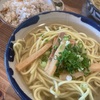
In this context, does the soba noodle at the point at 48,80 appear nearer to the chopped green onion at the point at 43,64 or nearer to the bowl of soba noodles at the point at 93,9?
the chopped green onion at the point at 43,64

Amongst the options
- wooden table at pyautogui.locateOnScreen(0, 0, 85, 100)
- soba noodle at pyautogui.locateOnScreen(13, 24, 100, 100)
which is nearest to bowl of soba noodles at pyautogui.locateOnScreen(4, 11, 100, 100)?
soba noodle at pyautogui.locateOnScreen(13, 24, 100, 100)

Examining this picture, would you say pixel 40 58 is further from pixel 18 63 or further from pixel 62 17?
pixel 62 17

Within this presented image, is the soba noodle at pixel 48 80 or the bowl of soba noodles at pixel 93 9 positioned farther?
the bowl of soba noodles at pixel 93 9

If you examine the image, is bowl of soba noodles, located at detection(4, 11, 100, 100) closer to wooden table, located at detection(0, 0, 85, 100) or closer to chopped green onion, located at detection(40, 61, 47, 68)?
chopped green onion, located at detection(40, 61, 47, 68)

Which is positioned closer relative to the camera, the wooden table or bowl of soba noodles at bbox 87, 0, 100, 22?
the wooden table

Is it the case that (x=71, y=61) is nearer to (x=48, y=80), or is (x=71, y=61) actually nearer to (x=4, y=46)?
(x=48, y=80)

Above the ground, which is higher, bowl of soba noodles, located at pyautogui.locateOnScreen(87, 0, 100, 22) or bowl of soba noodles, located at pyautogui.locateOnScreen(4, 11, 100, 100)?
bowl of soba noodles, located at pyautogui.locateOnScreen(87, 0, 100, 22)

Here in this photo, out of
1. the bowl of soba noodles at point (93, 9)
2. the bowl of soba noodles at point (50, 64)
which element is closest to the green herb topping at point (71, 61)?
the bowl of soba noodles at point (50, 64)

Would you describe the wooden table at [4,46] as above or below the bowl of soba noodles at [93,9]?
below
